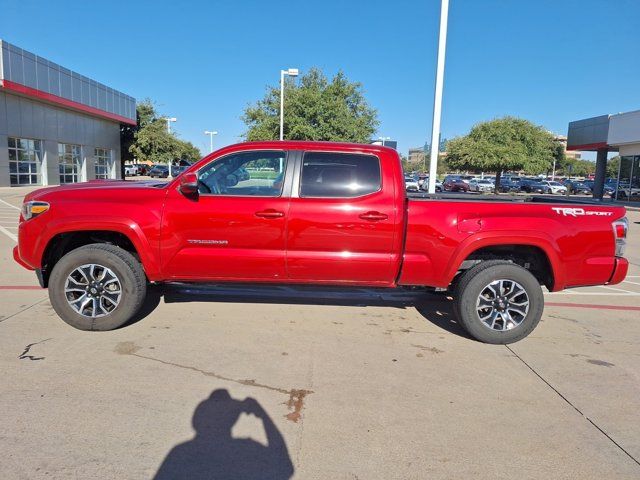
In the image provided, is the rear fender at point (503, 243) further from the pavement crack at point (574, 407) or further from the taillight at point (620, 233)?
the pavement crack at point (574, 407)

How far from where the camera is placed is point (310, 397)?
3.63 meters

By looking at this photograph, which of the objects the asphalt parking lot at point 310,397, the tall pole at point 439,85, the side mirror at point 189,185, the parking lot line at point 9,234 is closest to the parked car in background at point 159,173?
the parking lot line at point 9,234

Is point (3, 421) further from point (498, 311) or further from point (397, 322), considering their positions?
point (498, 311)

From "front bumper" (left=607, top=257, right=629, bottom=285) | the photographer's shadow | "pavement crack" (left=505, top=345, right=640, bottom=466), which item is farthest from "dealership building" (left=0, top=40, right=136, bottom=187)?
"front bumper" (left=607, top=257, right=629, bottom=285)

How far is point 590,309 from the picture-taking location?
640 cm

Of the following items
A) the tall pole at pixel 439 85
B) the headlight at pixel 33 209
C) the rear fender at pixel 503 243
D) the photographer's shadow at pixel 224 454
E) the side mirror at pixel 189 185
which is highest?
the tall pole at pixel 439 85

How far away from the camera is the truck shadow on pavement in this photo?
19.9ft

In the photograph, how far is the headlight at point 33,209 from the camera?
15.6 feet

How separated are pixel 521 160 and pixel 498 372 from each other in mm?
35944

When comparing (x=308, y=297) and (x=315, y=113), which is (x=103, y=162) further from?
(x=308, y=297)

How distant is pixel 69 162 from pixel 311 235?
1278 inches

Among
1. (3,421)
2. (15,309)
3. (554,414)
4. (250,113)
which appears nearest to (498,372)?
(554,414)

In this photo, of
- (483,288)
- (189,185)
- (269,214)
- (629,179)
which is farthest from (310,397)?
(629,179)

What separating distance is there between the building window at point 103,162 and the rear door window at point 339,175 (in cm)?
3560
